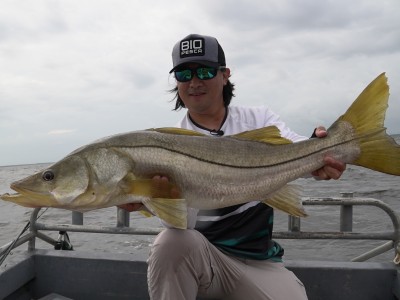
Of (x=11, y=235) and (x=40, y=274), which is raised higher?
(x=40, y=274)

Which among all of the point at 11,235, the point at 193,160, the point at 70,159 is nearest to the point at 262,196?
the point at 193,160

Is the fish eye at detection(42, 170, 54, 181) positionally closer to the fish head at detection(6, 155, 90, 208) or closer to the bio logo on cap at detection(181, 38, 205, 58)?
the fish head at detection(6, 155, 90, 208)

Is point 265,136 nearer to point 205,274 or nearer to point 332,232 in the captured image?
point 205,274

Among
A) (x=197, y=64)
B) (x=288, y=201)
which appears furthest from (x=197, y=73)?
(x=288, y=201)

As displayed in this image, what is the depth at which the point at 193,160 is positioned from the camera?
2740mm

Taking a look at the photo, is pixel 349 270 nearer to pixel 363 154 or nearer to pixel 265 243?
pixel 265 243

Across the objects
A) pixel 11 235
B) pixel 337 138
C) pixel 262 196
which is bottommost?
pixel 11 235

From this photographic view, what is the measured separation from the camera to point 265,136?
9.73 feet

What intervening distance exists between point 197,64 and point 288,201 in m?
1.35

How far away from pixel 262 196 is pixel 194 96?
110 cm

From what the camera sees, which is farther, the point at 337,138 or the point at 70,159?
the point at 337,138

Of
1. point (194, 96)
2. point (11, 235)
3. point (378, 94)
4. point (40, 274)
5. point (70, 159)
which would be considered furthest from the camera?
point (11, 235)

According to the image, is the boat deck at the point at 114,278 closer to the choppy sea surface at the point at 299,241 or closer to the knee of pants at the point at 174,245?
the knee of pants at the point at 174,245

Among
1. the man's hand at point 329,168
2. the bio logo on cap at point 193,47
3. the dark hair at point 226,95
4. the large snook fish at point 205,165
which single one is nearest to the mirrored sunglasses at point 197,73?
the bio logo on cap at point 193,47
